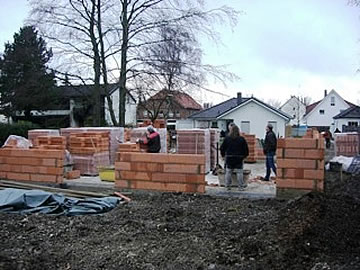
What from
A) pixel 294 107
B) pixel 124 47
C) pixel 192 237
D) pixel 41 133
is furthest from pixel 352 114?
pixel 192 237

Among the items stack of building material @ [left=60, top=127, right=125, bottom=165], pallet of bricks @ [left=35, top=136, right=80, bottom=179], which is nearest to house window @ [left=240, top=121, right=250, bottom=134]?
stack of building material @ [left=60, top=127, right=125, bottom=165]

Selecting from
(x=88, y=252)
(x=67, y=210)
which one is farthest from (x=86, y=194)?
(x=88, y=252)

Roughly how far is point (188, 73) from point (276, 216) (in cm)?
1696

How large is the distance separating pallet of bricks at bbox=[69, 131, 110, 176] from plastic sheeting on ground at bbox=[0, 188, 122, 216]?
5726 mm

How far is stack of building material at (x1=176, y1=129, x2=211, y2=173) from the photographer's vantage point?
14.9 metres

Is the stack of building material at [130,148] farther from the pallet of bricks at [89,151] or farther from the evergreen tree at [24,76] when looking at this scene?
the evergreen tree at [24,76]

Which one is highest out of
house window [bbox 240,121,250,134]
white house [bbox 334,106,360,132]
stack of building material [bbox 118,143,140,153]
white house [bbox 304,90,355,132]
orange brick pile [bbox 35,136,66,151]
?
white house [bbox 304,90,355,132]

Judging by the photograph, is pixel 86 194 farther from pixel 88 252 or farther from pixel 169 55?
pixel 169 55

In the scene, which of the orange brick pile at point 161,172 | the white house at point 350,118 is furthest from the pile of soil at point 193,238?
the white house at point 350,118

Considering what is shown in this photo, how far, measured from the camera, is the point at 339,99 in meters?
64.3

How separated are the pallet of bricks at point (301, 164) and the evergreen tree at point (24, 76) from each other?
21.8 m

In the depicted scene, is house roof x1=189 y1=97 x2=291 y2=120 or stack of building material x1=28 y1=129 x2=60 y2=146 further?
house roof x1=189 y1=97 x2=291 y2=120

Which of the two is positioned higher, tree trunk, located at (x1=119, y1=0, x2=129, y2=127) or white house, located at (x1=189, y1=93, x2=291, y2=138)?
tree trunk, located at (x1=119, y1=0, x2=129, y2=127)

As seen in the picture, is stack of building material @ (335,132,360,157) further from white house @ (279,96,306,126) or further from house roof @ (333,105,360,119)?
white house @ (279,96,306,126)
